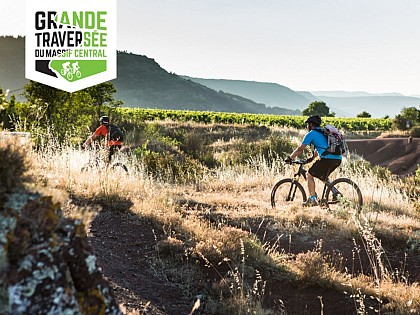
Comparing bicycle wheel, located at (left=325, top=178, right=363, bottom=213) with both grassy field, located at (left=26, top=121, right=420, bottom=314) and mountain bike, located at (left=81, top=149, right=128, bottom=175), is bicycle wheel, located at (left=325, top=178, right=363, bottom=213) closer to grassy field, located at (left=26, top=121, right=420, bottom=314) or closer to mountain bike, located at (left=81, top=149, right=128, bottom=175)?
grassy field, located at (left=26, top=121, right=420, bottom=314)

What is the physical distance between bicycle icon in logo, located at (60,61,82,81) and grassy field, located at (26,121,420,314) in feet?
21.7

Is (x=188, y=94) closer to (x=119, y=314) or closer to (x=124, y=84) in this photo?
(x=124, y=84)

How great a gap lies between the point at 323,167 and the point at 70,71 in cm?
1029

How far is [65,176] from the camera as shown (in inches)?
325

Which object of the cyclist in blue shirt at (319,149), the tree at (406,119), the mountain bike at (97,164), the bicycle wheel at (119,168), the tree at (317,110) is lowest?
the bicycle wheel at (119,168)

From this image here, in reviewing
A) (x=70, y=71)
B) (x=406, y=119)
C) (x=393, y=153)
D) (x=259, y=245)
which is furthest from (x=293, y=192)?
(x=406, y=119)

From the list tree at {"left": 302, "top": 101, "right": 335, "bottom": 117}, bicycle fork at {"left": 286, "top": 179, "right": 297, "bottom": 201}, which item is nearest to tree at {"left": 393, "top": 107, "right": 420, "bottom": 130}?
bicycle fork at {"left": 286, "top": 179, "right": 297, "bottom": 201}

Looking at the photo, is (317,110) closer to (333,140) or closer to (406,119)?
(406,119)

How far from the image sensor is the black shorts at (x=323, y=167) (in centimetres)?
888

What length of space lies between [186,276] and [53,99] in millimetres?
10712

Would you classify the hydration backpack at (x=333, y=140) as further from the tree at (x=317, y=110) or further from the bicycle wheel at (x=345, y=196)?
the tree at (x=317, y=110)

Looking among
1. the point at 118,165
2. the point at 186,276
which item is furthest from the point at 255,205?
the point at 186,276

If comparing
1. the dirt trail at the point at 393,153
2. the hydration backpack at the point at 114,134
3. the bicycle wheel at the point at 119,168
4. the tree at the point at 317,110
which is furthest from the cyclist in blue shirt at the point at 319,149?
the tree at the point at 317,110

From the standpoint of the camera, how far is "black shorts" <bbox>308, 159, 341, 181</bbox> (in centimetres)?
888
